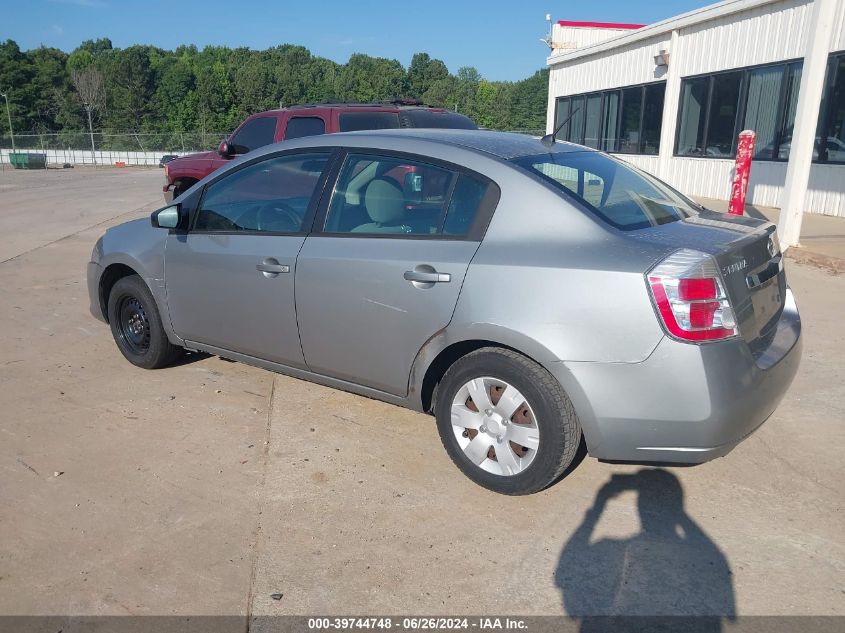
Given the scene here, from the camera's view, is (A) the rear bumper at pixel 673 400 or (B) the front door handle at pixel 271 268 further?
(B) the front door handle at pixel 271 268

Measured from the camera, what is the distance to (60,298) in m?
7.23

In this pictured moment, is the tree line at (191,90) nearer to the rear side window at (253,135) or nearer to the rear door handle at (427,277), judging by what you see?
the rear side window at (253,135)

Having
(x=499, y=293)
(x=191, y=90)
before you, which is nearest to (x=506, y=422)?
(x=499, y=293)

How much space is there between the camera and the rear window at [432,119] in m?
8.45

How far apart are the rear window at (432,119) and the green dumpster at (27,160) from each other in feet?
145

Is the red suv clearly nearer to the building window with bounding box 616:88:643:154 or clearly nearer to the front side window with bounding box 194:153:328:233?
the front side window with bounding box 194:153:328:233

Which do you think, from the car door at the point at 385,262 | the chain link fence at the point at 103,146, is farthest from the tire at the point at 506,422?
the chain link fence at the point at 103,146

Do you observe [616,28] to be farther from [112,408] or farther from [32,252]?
[112,408]

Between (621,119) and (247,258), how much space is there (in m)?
18.2

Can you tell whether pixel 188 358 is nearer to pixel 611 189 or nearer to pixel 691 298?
pixel 611 189

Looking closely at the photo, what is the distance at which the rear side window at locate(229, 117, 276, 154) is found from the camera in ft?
30.9

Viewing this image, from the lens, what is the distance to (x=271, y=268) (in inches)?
152

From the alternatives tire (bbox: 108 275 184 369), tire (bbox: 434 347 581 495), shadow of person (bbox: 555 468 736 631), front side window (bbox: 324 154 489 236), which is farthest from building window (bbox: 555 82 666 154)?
shadow of person (bbox: 555 468 736 631)

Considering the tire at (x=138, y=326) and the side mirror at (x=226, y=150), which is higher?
the side mirror at (x=226, y=150)
